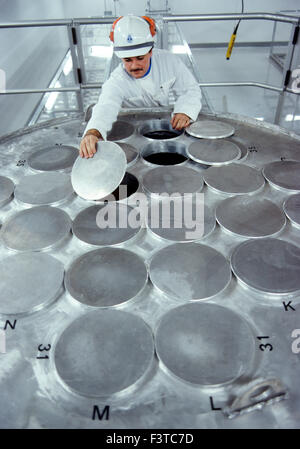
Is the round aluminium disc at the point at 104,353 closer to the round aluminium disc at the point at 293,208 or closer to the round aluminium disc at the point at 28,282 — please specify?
the round aluminium disc at the point at 28,282

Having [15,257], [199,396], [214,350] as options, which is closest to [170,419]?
[199,396]

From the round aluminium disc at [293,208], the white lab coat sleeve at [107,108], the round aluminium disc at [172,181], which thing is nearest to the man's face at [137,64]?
the white lab coat sleeve at [107,108]

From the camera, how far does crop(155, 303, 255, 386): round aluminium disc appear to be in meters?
Answer: 0.75

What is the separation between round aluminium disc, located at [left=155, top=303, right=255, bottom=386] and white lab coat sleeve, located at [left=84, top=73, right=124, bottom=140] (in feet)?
3.35

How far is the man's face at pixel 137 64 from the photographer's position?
175 cm

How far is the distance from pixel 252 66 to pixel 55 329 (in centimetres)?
730

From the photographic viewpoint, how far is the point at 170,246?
1.07 meters

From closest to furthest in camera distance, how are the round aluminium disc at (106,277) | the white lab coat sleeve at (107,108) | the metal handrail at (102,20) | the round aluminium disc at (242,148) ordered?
the round aluminium disc at (106,277), the round aluminium disc at (242,148), the white lab coat sleeve at (107,108), the metal handrail at (102,20)

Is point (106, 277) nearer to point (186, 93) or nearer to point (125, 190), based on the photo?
point (125, 190)

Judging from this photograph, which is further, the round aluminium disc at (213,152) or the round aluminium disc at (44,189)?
the round aluminium disc at (213,152)

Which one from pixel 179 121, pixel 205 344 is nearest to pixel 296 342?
pixel 205 344

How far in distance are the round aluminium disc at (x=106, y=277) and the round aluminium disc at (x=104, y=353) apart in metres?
0.05

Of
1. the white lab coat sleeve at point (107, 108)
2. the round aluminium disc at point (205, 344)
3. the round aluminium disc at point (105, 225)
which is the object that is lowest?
the round aluminium disc at point (205, 344)
